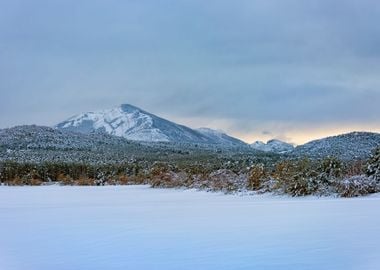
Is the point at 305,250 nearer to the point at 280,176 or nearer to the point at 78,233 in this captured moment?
the point at 78,233

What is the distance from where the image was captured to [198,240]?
21.3ft

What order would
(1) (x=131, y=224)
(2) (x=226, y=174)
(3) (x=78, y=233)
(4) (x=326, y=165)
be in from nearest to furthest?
(3) (x=78, y=233) < (1) (x=131, y=224) < (4) (x=326, y=165) < (2) (x=226, y=174)

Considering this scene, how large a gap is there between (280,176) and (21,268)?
11.4 meters

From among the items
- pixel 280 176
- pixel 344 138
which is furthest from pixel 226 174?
pixel 344 138

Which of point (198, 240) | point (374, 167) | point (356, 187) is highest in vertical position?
point (374, 167)

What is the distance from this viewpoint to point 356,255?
526 cm

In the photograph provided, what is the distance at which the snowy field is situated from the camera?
5.18m

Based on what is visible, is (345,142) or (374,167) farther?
(345,142)

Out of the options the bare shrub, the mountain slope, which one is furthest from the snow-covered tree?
the mountain slope

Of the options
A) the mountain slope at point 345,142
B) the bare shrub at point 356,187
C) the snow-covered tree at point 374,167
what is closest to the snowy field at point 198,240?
the bare shrub at point 356,187

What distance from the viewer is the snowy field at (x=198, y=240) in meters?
5.18

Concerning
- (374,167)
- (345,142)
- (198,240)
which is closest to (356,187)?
(374,167)

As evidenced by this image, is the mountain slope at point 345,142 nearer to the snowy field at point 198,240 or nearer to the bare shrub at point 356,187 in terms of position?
the bare shrub at point 356,187

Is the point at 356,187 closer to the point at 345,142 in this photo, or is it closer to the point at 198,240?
the point at 198,240
